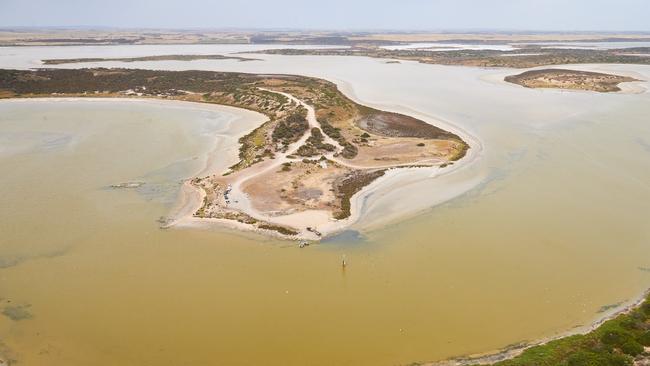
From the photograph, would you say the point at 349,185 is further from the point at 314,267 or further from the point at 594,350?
the point at 594,350

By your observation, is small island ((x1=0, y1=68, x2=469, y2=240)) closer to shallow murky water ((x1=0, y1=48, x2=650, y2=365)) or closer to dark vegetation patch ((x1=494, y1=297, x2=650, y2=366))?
shallow murky water ((x1=0, y1=48, x2=650, y2=365))

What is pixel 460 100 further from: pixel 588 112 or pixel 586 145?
pixel 586 145

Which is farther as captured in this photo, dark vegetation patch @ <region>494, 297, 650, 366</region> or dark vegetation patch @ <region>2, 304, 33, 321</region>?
dark vegetation patch @ <region>2, 304, 33, 321</region>

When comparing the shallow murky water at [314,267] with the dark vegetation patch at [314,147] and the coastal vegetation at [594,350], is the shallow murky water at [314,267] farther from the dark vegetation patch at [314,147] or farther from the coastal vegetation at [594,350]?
the dark vegetation patch at [314,147]

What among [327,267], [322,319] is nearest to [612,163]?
[327,267]

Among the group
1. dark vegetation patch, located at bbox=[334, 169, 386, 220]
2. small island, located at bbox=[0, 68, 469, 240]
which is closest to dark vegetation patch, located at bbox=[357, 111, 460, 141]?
small island, located at bbox=[0, 68, 469, 240]

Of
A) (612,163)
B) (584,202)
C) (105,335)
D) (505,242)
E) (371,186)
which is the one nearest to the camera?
(105,335)
